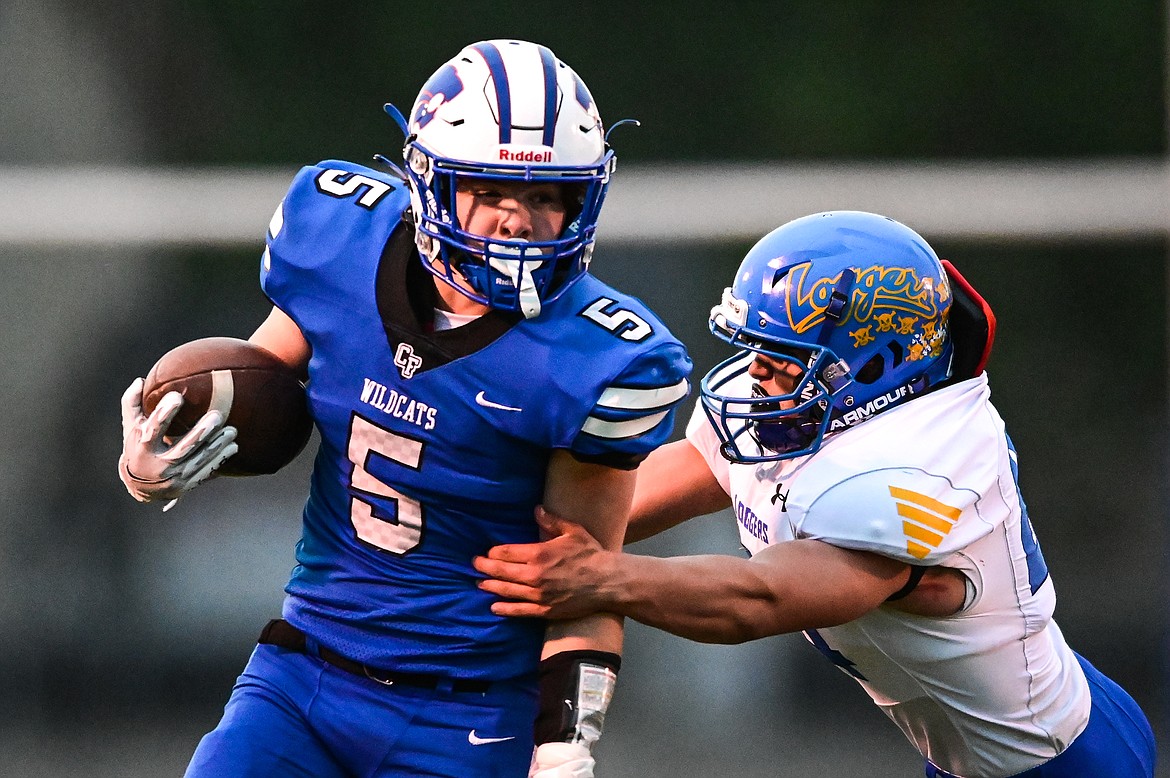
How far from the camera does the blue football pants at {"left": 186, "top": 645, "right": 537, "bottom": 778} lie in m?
2.05

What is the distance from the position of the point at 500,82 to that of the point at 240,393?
0.57 metres

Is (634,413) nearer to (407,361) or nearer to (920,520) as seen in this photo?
(407,361)

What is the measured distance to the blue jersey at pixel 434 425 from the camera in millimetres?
2004

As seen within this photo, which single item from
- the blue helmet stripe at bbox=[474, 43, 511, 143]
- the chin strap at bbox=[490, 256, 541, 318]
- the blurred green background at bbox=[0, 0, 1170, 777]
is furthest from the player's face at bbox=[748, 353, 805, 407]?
the blurred green background at bbox=[0, 0, 1170, 777]

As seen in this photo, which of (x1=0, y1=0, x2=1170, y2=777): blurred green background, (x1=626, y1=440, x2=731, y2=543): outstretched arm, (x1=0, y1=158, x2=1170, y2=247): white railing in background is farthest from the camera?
(x1=0, y1=158, x2=1170, y2=247): white railing in background

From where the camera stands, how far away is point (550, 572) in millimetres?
2012

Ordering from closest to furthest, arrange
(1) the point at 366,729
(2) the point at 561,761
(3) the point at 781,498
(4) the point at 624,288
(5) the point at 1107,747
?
(2) the point at 561,761
(1) the point at 366,729
(3) the point at 781,498
(5) the point at 1107,747
(4) the point at 624,288

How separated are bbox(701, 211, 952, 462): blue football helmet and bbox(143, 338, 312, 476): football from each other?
2.20ft

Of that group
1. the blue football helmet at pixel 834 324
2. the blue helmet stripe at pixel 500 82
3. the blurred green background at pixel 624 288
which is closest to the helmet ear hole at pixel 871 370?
the blue football helmet at pixel 834 324

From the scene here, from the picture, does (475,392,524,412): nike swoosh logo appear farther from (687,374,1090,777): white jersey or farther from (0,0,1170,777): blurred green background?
(0,0,1170,777): blurred green background

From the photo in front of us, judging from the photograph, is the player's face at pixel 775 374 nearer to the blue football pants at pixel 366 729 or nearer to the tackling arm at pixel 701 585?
the tackling arm at pixel 701 585

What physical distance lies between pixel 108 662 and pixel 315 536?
253cm

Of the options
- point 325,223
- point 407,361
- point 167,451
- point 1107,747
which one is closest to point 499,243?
point 407,361

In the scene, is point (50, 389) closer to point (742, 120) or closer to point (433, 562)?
point (742, 120)
